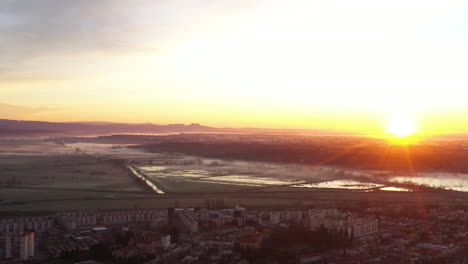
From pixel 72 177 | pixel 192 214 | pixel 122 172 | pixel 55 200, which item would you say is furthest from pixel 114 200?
pixel 122 172

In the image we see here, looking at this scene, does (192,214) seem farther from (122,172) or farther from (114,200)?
(122,172)

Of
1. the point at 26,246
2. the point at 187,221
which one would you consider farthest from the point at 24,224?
the point at 187,221

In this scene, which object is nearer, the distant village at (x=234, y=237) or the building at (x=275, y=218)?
the distant village at (x=234, y=237)

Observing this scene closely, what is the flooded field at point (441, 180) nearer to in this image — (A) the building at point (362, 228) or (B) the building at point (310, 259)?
(A) the building at point (362, 228)

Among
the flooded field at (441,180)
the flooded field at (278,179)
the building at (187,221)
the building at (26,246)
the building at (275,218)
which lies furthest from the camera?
the flooded field at (441,180)

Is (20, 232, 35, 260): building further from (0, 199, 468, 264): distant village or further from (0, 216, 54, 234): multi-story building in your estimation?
(0, 216, 54, 234): multi-story building

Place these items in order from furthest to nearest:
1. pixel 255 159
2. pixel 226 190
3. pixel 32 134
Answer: pixel 32 134 < pixel 255 159 < pixel 226 190

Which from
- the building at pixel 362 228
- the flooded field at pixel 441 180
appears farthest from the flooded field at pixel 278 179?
the building at pixel 362 228

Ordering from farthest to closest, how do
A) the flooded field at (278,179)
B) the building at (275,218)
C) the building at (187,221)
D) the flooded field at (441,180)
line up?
1. the flooded field at (441,180)
2. the flooded field at (278,179)
3. the building at (275,218)
4. the building at (187,221)
